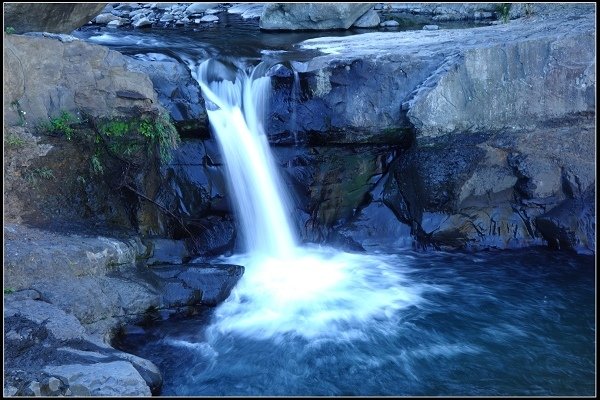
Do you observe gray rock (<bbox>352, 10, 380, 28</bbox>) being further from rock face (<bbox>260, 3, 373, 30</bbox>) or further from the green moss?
the green moss

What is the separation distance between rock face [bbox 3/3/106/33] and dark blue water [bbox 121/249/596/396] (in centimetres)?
422

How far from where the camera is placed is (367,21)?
1432 centimetres

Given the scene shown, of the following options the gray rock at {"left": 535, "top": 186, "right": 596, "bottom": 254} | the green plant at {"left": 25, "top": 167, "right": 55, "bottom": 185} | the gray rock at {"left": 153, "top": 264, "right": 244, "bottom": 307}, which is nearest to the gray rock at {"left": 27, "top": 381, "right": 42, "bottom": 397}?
the gray rock at {"left": 153, "top": 264, "right": 244, "bottom": 307}

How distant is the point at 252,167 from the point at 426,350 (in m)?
3.67

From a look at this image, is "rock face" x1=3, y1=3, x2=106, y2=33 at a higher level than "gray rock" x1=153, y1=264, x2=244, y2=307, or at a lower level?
higher

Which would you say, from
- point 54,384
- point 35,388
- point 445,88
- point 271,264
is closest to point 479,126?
point 445,88

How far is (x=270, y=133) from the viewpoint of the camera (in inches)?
340

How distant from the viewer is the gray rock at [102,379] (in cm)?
460

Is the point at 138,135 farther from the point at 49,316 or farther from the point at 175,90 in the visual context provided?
the point at 49,316

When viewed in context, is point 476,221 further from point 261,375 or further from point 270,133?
point 261,375

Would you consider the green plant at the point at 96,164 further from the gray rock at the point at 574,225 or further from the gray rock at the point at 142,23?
the gray rock at the point at 142,23

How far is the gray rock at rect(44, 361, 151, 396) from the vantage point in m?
4.60

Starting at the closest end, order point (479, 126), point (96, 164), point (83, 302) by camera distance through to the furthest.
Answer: point (83, 302) < point (96, 164) < point (479, 126)

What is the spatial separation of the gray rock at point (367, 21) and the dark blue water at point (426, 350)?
8.44m
